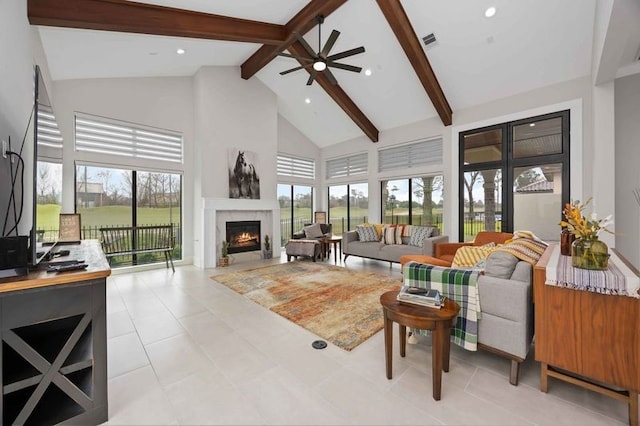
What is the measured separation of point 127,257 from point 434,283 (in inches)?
224

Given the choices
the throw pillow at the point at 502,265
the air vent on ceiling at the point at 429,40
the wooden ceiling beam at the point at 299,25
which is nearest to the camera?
the throw pillow at the point at 502,265

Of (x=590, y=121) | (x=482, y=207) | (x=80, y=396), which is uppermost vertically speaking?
(x=590, y=121)

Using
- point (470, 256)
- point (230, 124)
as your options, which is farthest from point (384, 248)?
point (230, 124)

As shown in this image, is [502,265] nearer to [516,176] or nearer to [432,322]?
[432,322]

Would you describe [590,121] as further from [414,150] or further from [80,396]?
[80,396]

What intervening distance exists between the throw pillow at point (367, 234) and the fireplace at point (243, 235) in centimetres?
255

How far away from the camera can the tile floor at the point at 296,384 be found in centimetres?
162

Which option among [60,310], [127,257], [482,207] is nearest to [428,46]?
[482,207]

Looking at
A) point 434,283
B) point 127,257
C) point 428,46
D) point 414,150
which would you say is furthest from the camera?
point 414,150

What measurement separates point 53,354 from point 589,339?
3376 mm

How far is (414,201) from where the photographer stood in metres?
6.79

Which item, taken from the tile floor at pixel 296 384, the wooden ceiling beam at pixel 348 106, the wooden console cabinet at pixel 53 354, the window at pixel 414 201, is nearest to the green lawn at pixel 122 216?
the tile floor at pixel 296 384

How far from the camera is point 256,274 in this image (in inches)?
195

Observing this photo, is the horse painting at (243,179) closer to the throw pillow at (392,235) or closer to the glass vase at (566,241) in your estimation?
the throw pillow at (392,235)
